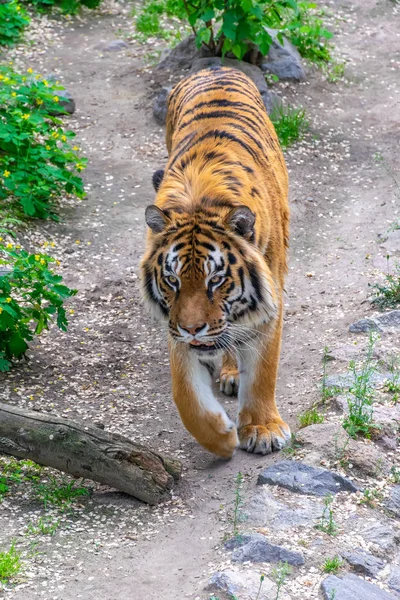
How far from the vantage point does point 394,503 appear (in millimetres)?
4043

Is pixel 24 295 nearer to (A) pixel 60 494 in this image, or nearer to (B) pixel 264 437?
(A) pixel 60 494

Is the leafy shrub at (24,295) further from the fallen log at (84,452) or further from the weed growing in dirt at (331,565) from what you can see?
the weed growing in dirt at (331,565)

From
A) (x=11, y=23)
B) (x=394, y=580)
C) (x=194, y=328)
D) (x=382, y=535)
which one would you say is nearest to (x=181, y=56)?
(x=11, y=23)

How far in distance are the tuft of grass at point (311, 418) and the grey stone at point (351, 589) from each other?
3.99 feet

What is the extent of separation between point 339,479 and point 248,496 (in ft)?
1.37

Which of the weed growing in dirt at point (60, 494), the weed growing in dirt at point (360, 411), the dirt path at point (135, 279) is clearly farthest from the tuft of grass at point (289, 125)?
the weed growing in dirt at point (60, 494)

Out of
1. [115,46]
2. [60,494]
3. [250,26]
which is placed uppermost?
[250,26]

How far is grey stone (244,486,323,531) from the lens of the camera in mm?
3828

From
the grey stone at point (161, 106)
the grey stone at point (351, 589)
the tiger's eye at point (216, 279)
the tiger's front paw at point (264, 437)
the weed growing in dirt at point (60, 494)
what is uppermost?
the tiger's eye at point (216, 279)

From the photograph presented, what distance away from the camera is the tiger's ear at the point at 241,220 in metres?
3.96

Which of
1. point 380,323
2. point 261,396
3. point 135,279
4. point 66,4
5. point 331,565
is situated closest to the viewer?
point 331,565

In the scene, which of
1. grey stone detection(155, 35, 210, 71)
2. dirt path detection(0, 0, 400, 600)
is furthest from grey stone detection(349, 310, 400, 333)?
grey stone detection(155, 35, 210, 71)

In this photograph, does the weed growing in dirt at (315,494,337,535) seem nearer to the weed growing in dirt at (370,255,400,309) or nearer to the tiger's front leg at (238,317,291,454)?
the tiger's front leg at (238,317,291,454)

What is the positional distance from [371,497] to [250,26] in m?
4.99
